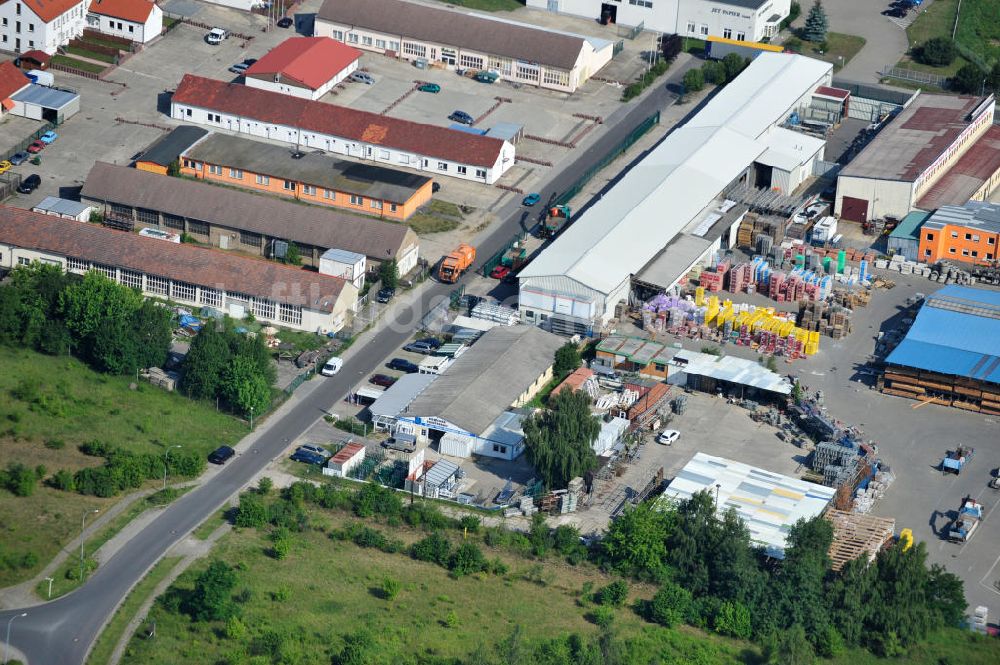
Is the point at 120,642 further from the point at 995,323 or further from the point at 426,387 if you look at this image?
the point at 995,323

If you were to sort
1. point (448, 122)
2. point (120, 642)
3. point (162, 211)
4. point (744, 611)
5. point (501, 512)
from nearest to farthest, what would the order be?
1. point (120, 642)
2. point (744, 611)
3. point (501, 512)
4. point (162, 211)
5. point (448, 122)

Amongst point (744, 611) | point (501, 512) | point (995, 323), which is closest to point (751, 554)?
point (744, 611)

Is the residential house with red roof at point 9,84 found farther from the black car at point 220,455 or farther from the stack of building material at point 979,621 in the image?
the stack of building material at point 979,621

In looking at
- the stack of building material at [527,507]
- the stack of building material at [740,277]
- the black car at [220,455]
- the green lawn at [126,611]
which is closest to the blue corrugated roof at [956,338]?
the stack of building material at [740,277]

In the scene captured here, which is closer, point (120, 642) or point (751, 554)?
point (120, 642)

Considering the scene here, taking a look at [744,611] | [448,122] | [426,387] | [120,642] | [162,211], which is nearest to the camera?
[120,642]

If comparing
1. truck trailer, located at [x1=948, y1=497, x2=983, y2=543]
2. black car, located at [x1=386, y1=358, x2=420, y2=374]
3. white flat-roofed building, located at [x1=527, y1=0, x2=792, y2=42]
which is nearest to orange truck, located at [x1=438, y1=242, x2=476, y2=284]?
black car, located at [x1=386, y1=358, x2=420, y2=374]

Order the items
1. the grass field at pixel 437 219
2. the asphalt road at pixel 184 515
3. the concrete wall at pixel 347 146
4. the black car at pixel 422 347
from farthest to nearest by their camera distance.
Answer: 1. the concrete wall at pixel 347 146
2. the grass field at pixel 437 219
3. the black car at pixel 422 347
4. the asphalt road at pixel 184 515
